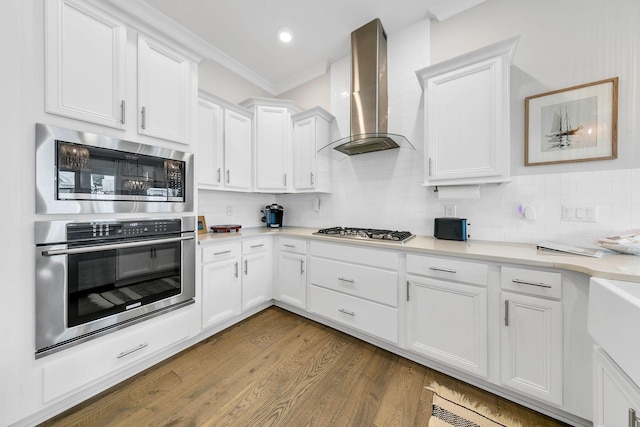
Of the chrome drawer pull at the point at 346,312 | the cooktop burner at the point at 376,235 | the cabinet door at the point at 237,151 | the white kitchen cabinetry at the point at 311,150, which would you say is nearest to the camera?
the cooktop burner at the point at 376,235

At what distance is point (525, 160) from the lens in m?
1.79

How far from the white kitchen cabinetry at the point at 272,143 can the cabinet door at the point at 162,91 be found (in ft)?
3.09

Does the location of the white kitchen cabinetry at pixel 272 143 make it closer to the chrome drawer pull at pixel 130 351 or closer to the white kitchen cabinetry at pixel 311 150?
the white kitchen cabinetry at pixel 311 150

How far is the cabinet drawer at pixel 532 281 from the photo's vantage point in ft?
4.14

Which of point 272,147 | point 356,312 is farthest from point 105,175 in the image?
point 356,312

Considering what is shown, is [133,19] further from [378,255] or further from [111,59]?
[378,255]

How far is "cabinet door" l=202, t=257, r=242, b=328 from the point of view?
202cm

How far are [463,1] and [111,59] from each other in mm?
2817

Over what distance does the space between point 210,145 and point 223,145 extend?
149 mm

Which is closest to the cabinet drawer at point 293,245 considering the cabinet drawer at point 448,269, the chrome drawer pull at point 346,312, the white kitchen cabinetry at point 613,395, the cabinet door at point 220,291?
the cabinet door at point 220,291

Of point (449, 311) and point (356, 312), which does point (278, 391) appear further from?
point (449, 311)

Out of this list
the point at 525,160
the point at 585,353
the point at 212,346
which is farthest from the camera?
the point at 212,346

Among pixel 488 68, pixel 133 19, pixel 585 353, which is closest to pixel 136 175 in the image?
pixel 133 19

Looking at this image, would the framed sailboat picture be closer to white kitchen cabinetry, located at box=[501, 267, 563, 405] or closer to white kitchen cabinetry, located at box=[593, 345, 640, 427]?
white kitchen cabinetry, located at box=[501, 267, 563, 405]
